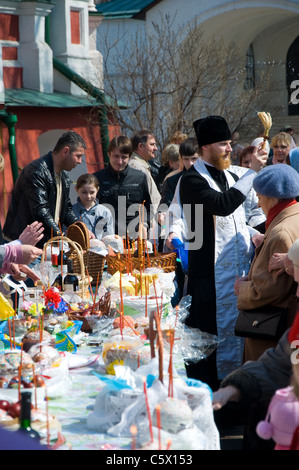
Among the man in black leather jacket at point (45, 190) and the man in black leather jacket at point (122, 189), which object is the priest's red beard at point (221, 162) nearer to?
the man in black leather jacket at point (45, 190)

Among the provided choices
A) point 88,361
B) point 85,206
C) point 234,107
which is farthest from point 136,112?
point 88,361

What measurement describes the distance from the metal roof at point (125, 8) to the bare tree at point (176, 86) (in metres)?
1.50

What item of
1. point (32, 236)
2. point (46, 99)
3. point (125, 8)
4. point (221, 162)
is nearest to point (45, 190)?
point (221, 162)

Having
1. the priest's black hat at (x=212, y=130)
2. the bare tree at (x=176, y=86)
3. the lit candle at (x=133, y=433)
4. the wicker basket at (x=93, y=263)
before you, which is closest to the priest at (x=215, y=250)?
the priest's black hat at (x=212, y=130)

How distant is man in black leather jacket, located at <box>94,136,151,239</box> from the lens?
6.60 metres

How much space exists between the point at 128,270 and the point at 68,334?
3.40 ft

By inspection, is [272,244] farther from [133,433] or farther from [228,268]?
[133,433]

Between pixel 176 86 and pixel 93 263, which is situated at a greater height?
pixel 176 86

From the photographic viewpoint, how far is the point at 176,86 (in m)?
13.2

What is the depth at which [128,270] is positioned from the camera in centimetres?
455

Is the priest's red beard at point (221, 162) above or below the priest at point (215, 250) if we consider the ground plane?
above

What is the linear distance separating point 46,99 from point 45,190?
6.12 m

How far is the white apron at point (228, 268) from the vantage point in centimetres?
491

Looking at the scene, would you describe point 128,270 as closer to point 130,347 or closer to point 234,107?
point 130,347
